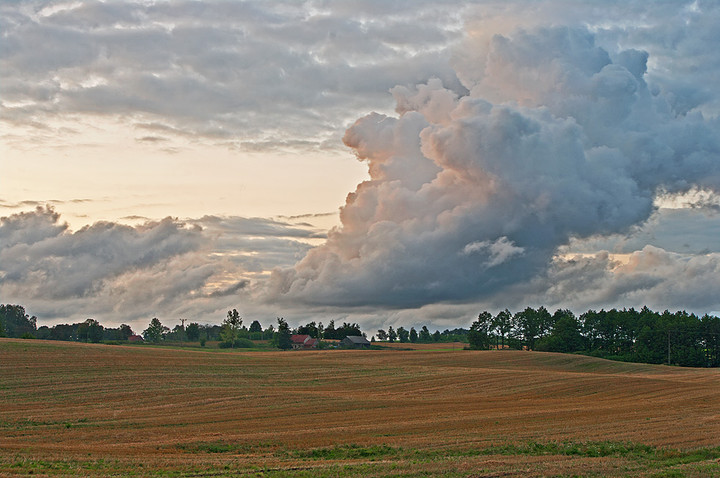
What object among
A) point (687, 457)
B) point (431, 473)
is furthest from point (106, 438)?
point (687, 457)

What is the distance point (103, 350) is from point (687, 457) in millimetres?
80742

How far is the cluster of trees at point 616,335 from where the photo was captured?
493 ft

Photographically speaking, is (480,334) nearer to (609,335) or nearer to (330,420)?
(609,335)

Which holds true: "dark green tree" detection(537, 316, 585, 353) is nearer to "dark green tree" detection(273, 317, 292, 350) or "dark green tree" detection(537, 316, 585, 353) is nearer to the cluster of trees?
the cluster of trees

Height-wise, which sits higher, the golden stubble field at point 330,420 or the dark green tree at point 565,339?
the dark green tree at point 565,339

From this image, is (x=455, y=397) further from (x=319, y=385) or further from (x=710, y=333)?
(x=710, y=333)

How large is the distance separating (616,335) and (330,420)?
438 feet

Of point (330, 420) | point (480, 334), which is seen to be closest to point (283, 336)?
point (480, 334)

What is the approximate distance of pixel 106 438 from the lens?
39.8 meters

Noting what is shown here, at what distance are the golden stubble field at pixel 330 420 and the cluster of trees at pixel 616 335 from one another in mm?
61685

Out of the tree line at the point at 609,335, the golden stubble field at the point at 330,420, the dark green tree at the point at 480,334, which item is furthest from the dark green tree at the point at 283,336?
the golden stubble field at the point at 330,420

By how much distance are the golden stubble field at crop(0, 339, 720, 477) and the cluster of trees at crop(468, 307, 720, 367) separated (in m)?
61.7

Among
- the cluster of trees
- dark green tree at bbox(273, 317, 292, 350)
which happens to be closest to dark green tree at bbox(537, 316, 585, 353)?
the cluster of trees

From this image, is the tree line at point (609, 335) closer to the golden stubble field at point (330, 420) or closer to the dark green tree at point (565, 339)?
the dark green tree at point (565, 339)
